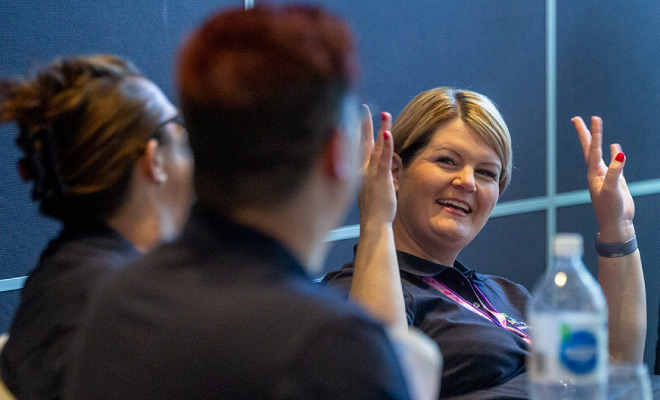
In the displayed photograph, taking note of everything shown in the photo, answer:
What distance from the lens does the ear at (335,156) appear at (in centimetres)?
67

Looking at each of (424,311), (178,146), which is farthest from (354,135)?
(424,311)

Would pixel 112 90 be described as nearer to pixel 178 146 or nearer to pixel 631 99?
pixel 178 146

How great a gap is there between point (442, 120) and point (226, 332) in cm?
111

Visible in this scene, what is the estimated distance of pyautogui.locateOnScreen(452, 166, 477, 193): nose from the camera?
1.57 meters

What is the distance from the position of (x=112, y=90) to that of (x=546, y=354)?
2.47 feet

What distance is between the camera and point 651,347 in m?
3.08

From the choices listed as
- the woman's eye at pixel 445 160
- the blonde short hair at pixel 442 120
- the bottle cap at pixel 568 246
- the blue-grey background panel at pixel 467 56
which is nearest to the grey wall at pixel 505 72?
the blue-grey background panel at pixel 467 56

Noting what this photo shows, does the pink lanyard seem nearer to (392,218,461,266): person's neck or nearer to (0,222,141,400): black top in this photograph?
(392,218,461,266): person's neck

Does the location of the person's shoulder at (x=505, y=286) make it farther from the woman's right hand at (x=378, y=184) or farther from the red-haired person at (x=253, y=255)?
the red-haired person at (x=253, y=255)

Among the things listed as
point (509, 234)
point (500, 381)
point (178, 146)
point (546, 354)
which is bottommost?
point (509, 234)

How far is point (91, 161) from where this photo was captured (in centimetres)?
107

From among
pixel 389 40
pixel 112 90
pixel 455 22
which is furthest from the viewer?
pixel 455 22

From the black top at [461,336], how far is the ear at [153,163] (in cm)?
45

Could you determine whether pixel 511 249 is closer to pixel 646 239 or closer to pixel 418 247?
pixel 646 239
